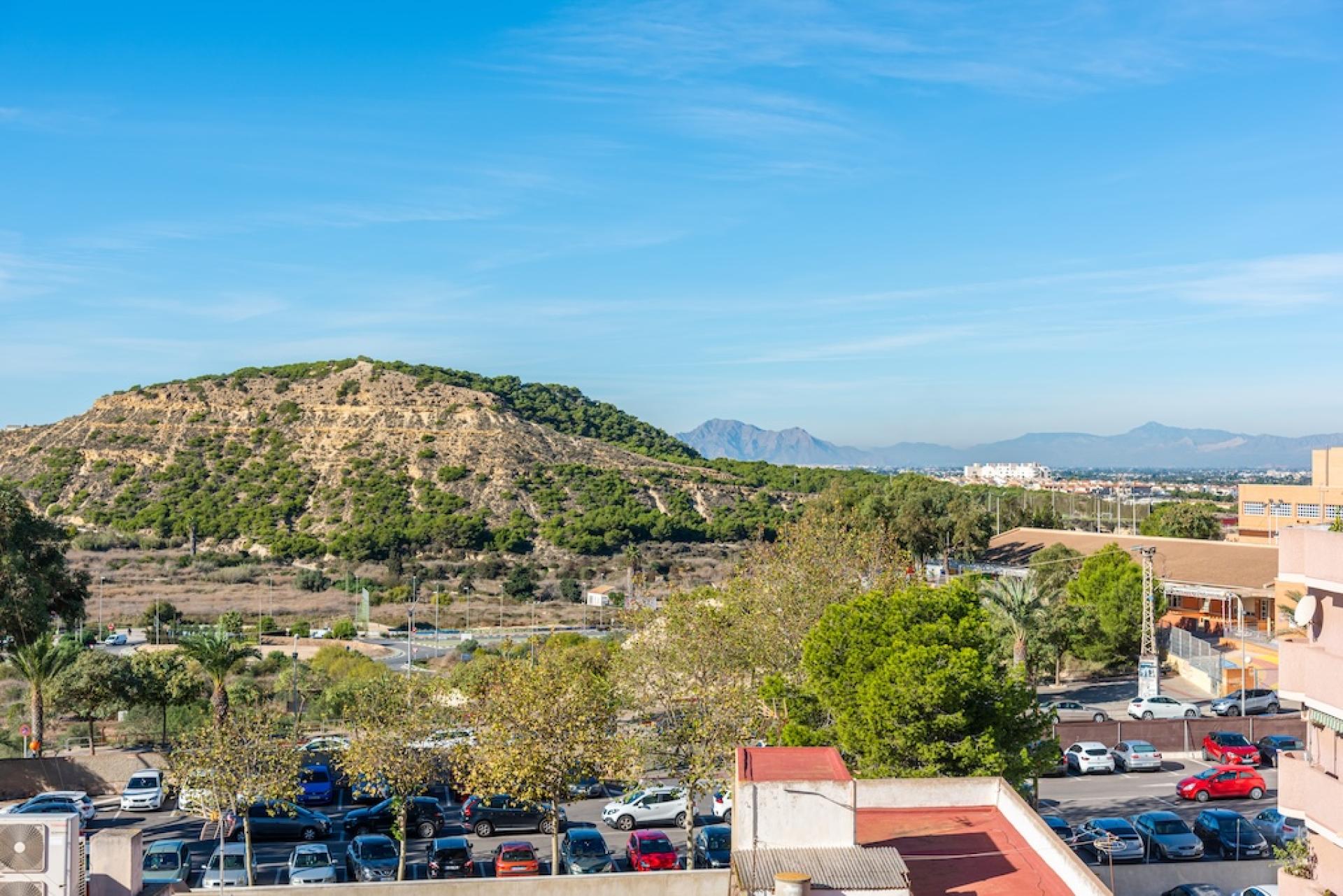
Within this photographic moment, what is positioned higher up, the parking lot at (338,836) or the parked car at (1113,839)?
the parked car at (1113,839)

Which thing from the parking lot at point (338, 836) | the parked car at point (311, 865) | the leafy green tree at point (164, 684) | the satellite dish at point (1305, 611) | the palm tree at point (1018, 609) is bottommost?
the parking lot at point (338, 836)

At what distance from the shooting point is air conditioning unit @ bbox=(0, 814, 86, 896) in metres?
13.3

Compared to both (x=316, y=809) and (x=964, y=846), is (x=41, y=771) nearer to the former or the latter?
(x=316, y=809)

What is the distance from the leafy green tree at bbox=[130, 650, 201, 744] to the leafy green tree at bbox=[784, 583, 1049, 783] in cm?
2147

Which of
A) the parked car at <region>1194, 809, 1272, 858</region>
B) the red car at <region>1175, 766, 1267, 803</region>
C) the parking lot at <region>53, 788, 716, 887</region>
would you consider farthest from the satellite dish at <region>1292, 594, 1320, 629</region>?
the red car at <region>1175, 766, 1267, 803</region>

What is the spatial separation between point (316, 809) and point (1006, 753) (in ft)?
53.9

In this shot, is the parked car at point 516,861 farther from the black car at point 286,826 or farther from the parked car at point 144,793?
the parked car at point 144,793

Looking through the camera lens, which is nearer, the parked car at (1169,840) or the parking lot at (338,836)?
the parking lot at (338,836)

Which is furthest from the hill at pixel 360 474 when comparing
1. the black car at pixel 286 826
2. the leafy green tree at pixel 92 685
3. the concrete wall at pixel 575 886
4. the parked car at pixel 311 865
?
the concrete wall at pixel 575 886

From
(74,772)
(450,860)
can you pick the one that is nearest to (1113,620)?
(450,860)

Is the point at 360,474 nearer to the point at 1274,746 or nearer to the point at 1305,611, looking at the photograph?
the point at 1274,746

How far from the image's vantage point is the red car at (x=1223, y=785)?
28141mm

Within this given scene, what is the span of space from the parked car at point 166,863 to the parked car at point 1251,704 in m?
30.8

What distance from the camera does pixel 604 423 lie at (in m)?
146
